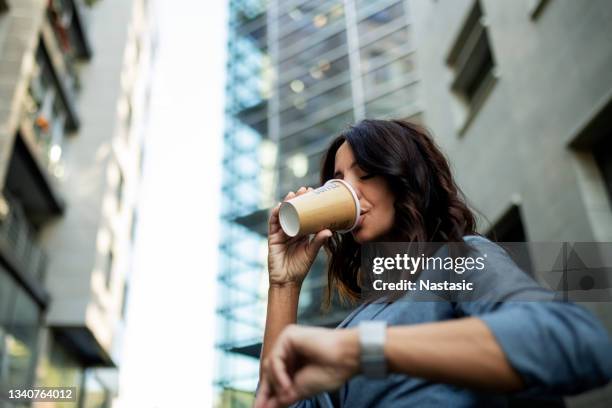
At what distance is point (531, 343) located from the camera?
0.76 metres

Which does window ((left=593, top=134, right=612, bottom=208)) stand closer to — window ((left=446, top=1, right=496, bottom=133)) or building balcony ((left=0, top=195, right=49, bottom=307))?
window ((left=446, top=1, right=496, bottom=133))

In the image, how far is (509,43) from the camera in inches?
281

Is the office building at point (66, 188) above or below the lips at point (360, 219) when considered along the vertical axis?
above

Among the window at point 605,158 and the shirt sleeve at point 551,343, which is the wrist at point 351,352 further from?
the window at point 605,158

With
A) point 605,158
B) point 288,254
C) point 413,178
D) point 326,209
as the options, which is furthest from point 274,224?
point 605,158

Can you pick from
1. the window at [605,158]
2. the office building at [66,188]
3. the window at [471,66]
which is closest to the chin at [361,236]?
the window at [605,158]

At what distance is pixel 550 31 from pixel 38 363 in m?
11.5

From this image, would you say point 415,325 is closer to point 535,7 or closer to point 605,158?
point 605,158

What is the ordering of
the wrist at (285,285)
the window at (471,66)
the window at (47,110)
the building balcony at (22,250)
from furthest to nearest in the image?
the window at (47,110) → the building balcony at (22,250) → the window at (471,66) → the wrist at (285,285)

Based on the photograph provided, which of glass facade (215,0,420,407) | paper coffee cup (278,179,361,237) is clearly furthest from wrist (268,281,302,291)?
glass facade (215,0,420,407)

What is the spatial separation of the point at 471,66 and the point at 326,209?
26.3ft

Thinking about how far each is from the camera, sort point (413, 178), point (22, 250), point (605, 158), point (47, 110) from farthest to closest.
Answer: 1. point (47, 110)
2. point (22, 250)
3. point (605, 158)
4. point (413, 178)

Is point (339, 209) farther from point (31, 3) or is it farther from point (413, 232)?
point (31, 3)

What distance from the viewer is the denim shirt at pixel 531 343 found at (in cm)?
75
